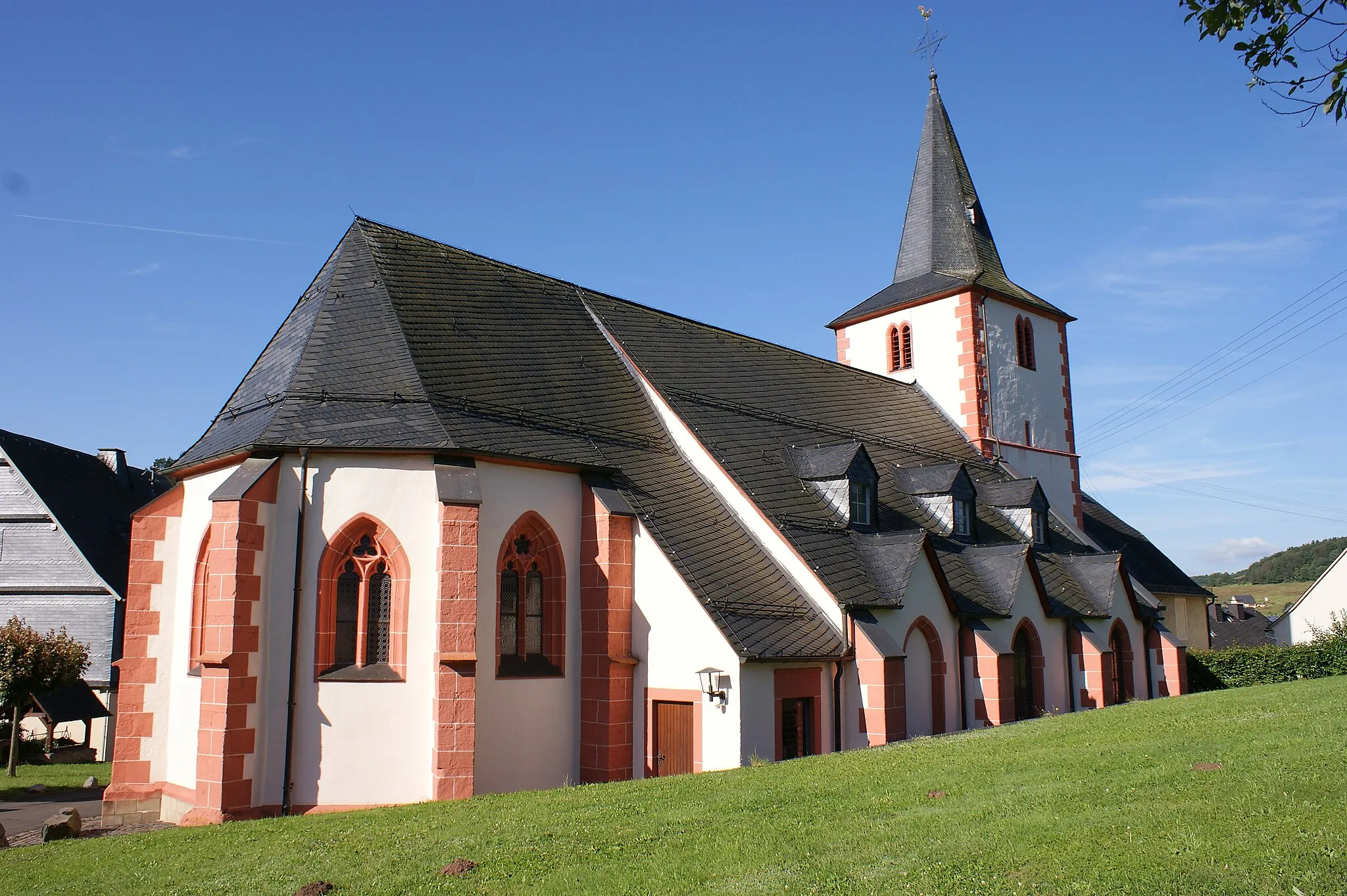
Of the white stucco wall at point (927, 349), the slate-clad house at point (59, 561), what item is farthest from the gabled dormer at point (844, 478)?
the slate-clad house at point (59, 561)

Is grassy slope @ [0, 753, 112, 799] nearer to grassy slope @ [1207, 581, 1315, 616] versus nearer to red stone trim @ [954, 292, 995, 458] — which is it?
red stone trim @ [954, 292, 995, 458]

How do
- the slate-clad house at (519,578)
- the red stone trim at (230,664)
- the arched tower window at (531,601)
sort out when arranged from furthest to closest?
the arched tower window at (531,601) → the slate-clad house at (519,578) → the red stone trim at (230,664)

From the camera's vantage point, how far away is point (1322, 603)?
1953 inches

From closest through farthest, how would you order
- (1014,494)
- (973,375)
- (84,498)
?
(1014,494) → (973,375) → (84,498)

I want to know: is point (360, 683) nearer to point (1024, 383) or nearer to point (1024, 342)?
point (1024, 383)

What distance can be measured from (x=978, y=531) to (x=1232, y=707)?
9.00 metres

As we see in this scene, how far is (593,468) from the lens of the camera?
1823 centimetres

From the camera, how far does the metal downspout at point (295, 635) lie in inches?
588

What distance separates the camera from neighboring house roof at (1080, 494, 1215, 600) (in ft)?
117

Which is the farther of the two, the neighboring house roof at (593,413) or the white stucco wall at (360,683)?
the neighboring house roof at (593,413)

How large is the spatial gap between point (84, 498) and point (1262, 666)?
3643 centimetres

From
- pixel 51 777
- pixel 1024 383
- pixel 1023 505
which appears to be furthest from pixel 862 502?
pixel 51 777

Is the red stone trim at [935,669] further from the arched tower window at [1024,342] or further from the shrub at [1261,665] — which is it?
the arched tower window at [1024,342]

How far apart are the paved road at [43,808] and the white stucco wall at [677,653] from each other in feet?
29.9
